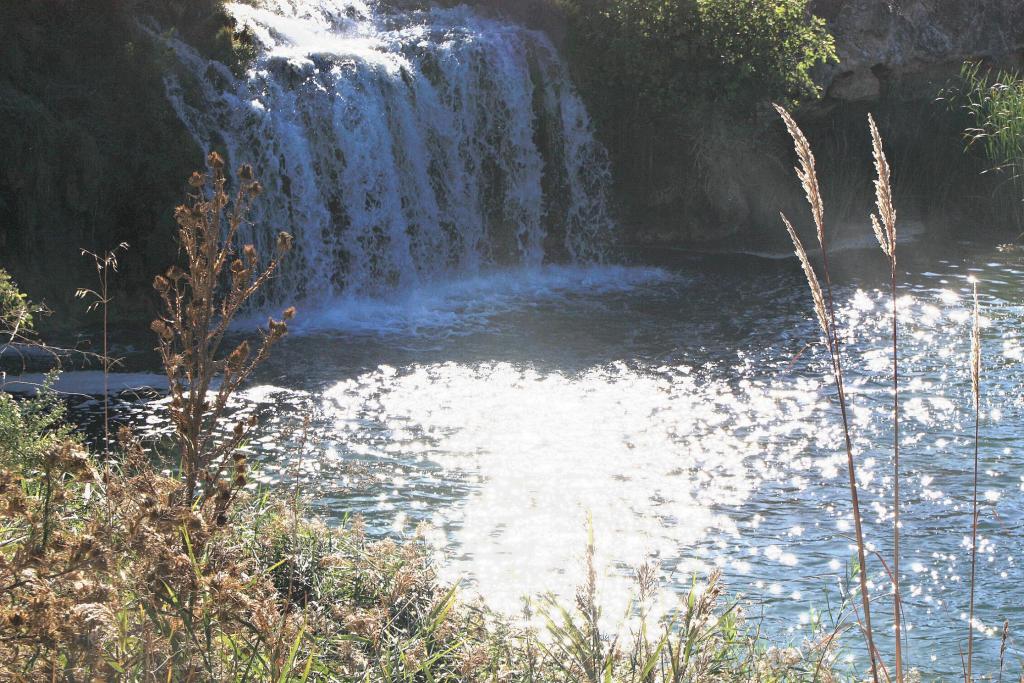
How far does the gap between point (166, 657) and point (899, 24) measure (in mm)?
14798

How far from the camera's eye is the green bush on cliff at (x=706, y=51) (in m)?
12.5

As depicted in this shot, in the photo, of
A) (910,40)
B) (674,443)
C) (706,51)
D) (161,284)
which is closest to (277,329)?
(161,284)

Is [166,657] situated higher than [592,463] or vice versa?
[166,657]

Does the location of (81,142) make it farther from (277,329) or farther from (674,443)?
(277,329)

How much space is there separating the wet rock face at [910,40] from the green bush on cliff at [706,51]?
1779 mm

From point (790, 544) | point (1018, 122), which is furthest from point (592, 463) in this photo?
point (1018, 122)

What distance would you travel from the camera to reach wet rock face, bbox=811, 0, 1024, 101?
47.8ft

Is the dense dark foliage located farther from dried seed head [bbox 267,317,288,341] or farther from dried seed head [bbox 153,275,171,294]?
dried seed head [bbox 267,317,288,341]

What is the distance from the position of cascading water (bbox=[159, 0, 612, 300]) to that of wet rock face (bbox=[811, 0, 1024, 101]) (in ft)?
12.6

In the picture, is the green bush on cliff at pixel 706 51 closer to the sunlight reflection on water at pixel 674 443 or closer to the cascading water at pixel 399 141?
the cascading water at pixel 399 141

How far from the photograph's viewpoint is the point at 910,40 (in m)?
15.0

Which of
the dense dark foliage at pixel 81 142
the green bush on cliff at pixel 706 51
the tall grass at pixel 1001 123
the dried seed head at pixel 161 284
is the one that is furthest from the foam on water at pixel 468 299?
the dried seed head at pixel 161 284

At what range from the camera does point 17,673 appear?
2316 millimetres

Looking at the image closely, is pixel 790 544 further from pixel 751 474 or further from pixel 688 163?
pixel 688 163
